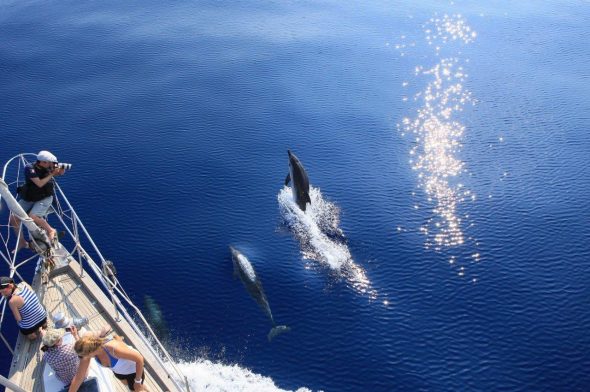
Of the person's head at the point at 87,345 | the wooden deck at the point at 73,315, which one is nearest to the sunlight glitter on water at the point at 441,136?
the wooden deck at the point at 73,315

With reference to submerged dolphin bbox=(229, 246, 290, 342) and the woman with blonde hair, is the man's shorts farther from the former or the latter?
submerged dolphin bbox=(229, 246, 290, 342)

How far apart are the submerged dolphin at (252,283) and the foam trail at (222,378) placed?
339cm

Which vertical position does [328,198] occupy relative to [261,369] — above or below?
above

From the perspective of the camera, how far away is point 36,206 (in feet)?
69.5

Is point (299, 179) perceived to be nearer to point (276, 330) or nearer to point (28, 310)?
point (276, 330)

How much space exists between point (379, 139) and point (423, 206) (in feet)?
45.6

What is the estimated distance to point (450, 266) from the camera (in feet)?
139

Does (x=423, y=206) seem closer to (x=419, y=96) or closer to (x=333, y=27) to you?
(x=419, y=96)

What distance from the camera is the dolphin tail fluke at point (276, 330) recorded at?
35.3 metres

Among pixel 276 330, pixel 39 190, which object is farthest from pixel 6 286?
pixel 276 330

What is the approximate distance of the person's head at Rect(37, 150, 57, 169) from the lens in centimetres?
1994

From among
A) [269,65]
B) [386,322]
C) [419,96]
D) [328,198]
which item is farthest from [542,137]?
[269,65]

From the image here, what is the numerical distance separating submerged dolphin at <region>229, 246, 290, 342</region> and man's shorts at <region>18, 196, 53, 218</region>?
18959 millimetres

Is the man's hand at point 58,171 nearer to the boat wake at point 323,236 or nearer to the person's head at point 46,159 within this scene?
the person's head at point 46,159
